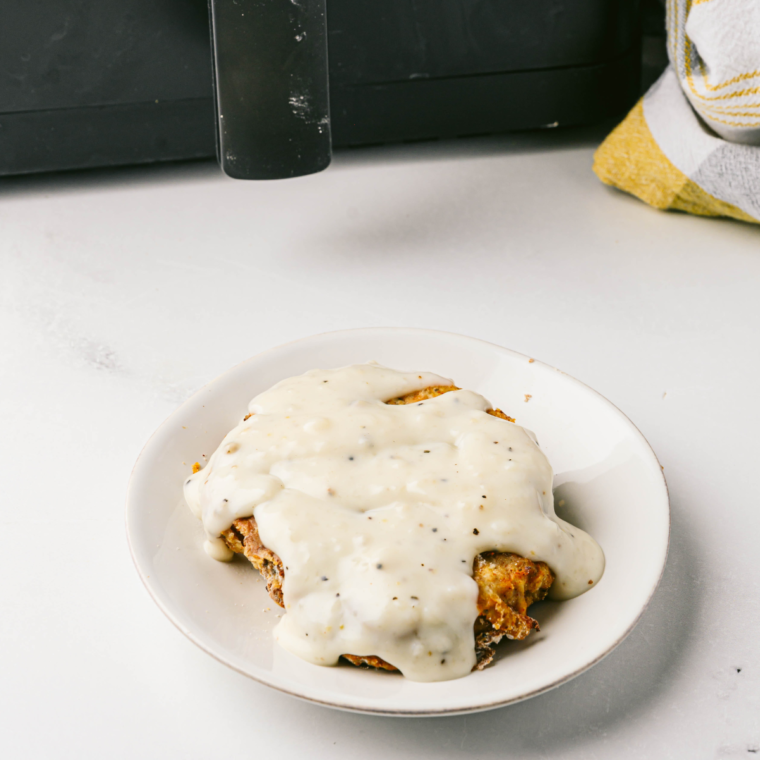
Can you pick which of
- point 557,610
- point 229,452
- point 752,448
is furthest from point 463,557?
point 752,448

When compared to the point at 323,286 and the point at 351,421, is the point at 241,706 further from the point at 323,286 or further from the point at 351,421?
the point at 323,286

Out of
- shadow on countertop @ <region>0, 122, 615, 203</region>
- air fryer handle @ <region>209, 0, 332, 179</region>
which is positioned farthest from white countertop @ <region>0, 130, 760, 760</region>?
air fryer handle @ <region>209, 0, 332, 179</region>

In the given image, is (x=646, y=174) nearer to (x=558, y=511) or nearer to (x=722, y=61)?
(x=722, y=61)

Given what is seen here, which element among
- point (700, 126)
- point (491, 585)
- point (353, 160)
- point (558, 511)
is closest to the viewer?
point (491, 585)

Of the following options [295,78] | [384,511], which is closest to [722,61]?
[295,78]

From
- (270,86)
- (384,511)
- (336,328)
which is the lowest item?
(336,328)

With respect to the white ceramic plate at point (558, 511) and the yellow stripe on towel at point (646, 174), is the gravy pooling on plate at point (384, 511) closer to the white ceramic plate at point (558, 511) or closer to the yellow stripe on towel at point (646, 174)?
the white ceramic plate at point (558, 511)
